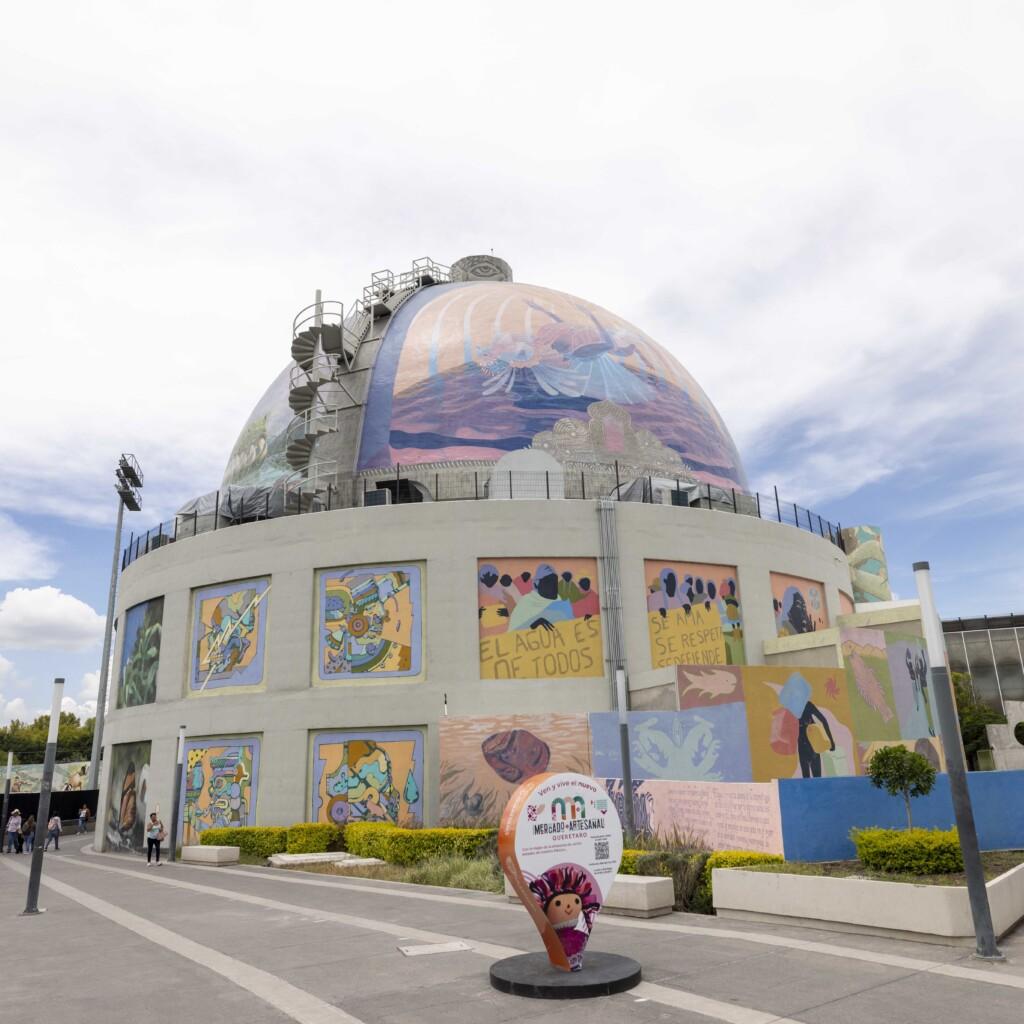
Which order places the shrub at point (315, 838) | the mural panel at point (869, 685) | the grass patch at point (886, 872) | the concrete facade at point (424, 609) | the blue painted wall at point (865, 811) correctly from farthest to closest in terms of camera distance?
the concrete facade at point (424, 609) < the mural panel at point (869, 685) < the shrub at point (315, 838) < the blue painted wall at point (865, 811) < the grass patch at point (886, 872)

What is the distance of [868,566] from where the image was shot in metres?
43.7


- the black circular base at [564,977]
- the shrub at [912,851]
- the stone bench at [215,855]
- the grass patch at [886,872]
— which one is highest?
the shrub at [912,851]

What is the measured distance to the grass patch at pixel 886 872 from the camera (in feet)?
38.5

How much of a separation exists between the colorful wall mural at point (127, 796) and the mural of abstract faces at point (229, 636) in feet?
13.3

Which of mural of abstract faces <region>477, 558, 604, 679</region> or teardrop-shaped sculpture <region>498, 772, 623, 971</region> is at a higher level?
mural of abstract faces <region>477, 558, 604, 679</region>

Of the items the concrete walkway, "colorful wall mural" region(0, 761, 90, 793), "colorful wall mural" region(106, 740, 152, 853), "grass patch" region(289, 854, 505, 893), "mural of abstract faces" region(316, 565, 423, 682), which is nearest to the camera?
the concrete walkway

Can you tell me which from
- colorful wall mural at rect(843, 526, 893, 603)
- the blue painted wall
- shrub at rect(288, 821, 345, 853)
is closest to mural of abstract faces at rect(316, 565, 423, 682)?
shrub at rect(288, 821, 345, 853)

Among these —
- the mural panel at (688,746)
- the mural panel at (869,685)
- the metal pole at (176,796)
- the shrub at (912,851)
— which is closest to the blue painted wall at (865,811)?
the shrub at (912,851)

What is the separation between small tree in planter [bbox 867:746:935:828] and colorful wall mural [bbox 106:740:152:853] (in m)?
25.9

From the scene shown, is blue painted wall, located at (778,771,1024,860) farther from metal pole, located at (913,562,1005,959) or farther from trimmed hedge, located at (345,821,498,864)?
trimmed hedge, located at (345,821,498,864)

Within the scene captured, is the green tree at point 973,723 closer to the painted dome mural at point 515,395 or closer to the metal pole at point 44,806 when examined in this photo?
the painted dome mural at point 515,395

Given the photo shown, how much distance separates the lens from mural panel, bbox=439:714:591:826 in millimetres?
25094

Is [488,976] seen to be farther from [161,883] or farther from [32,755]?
[32,755]

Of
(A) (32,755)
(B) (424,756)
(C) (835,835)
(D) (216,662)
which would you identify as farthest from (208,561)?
(A) (32,755)
